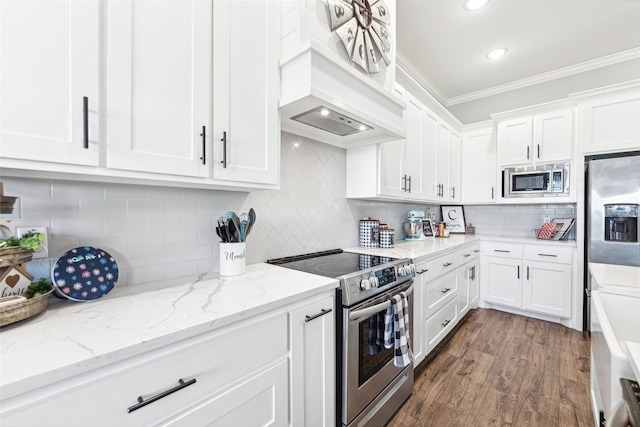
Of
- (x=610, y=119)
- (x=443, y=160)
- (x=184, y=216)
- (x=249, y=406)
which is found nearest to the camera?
(x=249, y=406)

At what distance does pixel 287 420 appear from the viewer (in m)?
1.09

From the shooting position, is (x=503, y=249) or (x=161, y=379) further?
(x=503, y=249)

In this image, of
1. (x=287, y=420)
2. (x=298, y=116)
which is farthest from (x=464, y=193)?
(x=287, y=420)

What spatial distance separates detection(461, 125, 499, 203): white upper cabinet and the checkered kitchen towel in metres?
2.74

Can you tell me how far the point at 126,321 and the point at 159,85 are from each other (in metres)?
0.82

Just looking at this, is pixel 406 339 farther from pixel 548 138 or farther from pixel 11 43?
pixel 548 138

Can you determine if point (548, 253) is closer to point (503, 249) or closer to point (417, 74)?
point (503, 249)

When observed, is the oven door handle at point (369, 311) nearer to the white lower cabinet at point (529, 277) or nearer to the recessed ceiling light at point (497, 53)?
the white lower cabinet at point (529, 277)

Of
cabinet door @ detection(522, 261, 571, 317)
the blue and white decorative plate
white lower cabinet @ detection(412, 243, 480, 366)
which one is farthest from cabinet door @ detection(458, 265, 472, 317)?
the blue and white decorative plate

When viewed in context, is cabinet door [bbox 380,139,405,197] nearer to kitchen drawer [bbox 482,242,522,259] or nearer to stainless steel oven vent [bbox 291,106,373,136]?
stainless steel oven vent [bbox 291,106,373,136]

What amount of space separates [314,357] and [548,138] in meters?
3.60

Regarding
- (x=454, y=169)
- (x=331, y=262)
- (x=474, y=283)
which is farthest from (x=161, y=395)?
(x=454, y=169)

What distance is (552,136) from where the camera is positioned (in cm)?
310

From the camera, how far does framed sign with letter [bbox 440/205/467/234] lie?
3984 mm
